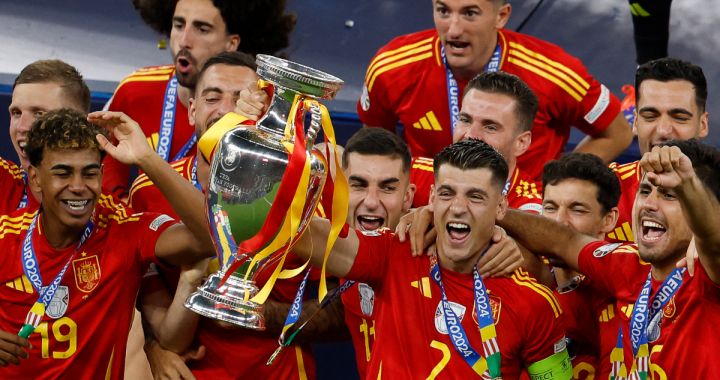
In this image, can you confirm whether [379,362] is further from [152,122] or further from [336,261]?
[152,122]

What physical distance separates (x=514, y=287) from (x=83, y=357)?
1451 mm

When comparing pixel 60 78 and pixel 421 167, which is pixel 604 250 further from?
pixel 60 78

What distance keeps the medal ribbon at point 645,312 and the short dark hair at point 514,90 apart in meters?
1.05

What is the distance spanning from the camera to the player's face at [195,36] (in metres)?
5.77

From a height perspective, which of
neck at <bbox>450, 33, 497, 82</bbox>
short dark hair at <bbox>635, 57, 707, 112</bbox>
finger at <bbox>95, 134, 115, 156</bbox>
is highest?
short dark hair at <bbox>635, 57, 707, 112</bbox>

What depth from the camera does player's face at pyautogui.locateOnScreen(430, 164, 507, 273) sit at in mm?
4289

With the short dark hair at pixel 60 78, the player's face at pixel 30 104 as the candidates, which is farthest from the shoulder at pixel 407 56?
the player's face at pixel 30 104

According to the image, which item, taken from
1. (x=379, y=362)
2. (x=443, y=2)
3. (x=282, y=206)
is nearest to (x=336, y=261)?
(x=379, y=362)

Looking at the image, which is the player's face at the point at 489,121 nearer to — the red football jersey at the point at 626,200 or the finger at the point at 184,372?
the red football jersey at the point at 626,200

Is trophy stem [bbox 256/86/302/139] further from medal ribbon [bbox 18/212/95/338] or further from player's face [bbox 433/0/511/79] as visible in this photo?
player's face [bbox 433/0/511/79]

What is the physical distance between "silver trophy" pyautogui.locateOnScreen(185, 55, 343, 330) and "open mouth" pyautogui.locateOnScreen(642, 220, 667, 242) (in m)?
1.35

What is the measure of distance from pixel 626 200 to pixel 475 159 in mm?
1218

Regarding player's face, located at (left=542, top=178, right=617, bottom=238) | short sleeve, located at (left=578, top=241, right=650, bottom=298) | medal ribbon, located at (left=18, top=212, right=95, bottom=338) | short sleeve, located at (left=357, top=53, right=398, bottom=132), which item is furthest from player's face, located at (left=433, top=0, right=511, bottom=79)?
medal ribbon, located at (left=18, top=212, right=95, bottom=338)

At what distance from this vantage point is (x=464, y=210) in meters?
4.27
